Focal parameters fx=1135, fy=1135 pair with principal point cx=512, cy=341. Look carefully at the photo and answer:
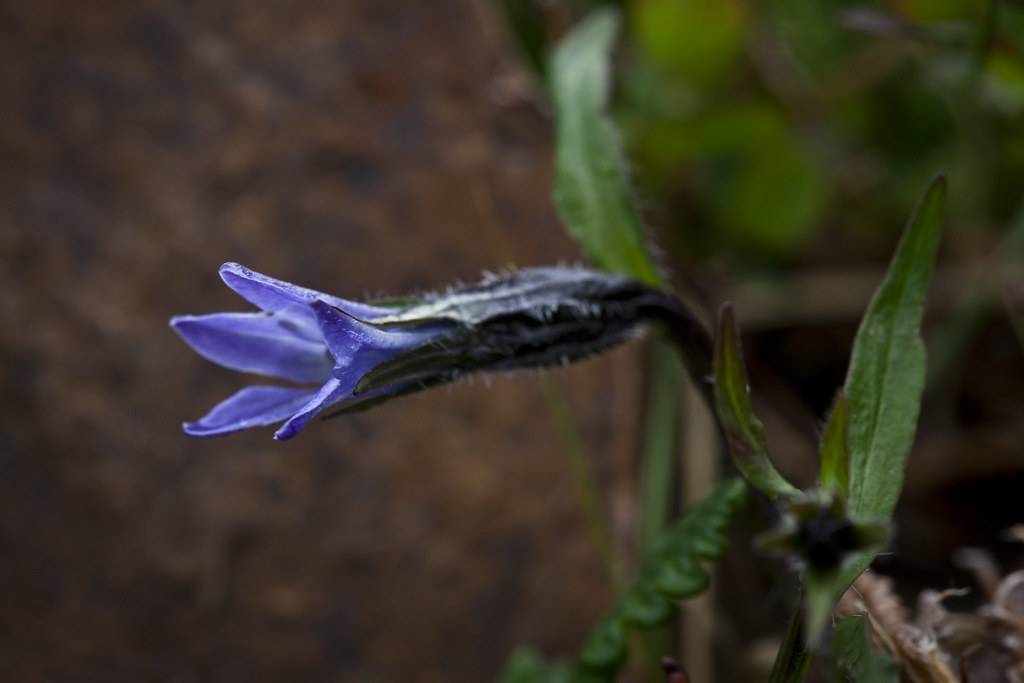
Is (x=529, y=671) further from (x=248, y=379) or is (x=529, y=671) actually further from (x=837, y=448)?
(x=837, y=448)

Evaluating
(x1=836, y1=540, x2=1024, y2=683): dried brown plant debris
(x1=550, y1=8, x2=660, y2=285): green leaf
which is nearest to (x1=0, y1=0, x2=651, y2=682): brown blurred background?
(x1=550, y1=8, x2=660, y2=285): green leaf

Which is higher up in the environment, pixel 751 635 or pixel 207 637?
pixel 207 637

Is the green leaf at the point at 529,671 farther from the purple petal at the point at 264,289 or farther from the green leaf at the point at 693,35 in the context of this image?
the green leaf at the point at 693,35

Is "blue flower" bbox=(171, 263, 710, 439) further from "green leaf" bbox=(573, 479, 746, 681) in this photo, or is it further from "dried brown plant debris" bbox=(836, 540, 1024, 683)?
"dried brown plant debris" bbox=(836, 540, 1024, 683)

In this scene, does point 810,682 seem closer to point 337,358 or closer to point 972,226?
point 337,358

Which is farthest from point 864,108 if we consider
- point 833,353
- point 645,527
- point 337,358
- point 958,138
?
point 337,358

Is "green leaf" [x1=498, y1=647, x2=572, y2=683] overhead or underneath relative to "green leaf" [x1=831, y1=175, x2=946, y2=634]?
overhead
